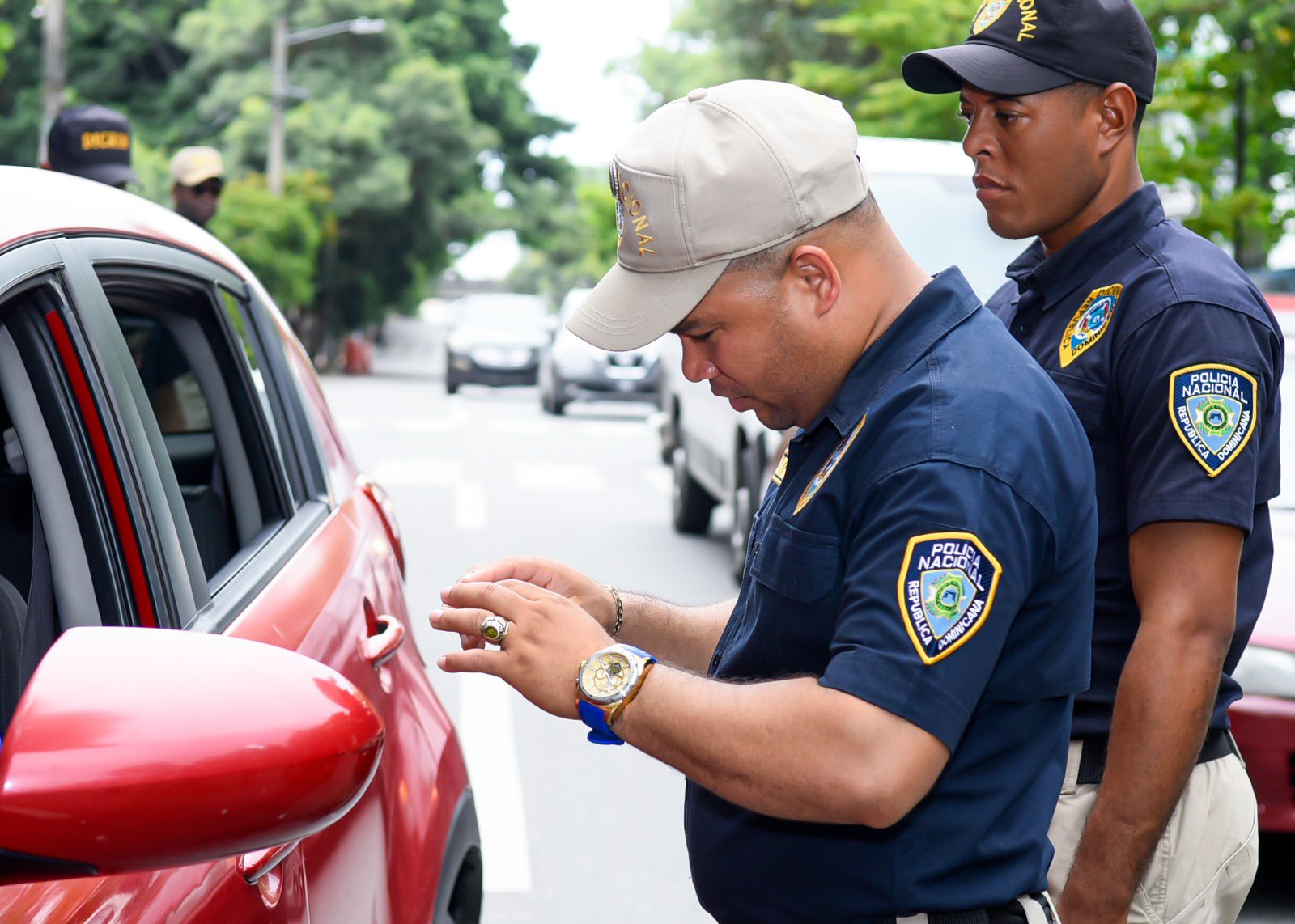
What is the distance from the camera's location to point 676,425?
1093cm

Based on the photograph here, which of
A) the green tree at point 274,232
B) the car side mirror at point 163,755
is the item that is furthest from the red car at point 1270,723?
the green tree at point 274,232

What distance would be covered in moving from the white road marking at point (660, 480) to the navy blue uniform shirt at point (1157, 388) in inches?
413

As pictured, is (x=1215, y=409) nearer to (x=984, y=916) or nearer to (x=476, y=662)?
(x=984, y=916)

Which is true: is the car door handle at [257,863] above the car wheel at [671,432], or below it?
above

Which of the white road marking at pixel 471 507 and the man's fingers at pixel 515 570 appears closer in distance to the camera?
the man's fingers at pixel 515 570

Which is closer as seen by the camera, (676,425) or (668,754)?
(668,754)

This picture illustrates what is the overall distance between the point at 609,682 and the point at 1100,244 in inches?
45.3

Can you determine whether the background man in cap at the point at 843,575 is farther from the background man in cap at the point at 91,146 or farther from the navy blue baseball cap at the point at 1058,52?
the background man in cap at the point at 91,146

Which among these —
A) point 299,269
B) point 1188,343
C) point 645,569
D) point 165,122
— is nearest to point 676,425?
point 645,569

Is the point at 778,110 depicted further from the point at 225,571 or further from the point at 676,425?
the point at 676,425

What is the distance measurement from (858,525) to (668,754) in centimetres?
32

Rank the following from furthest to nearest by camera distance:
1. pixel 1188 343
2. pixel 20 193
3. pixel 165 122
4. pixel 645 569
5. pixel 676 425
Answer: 1. pixel 165 122
2. pixel 676 425
3. pixel 645 569
4. pixel 1188 343
5. pixel 20 193

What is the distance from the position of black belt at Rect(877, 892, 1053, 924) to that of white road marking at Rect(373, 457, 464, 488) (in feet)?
36.7

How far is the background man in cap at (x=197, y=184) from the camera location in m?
6.81
